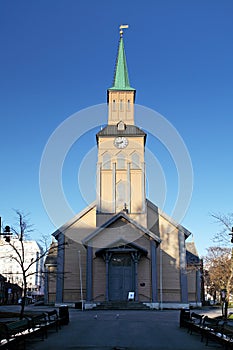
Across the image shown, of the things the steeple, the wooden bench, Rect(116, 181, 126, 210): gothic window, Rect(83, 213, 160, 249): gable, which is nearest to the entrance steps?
Rect(83, 213, 160, 249): gable

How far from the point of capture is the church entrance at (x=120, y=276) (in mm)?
37062

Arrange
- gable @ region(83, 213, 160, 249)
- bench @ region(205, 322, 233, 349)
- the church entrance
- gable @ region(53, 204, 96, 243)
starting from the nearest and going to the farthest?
bench @ region(205, 322, 233, 349)
the church entrance
gable @ region(83, 213, 160, 249)
gable @ region(53, 204, 96, 243)

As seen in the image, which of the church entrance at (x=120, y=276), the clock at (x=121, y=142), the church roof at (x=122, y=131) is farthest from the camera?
the church roof at (x=122, y=131)

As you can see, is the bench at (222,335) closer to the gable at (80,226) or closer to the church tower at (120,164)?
the church tower at (120,164)

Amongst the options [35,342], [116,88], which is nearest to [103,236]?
[116,88]

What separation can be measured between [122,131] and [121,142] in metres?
1.32

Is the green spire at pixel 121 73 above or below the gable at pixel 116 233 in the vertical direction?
above

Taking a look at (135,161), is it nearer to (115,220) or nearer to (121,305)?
(115,220)

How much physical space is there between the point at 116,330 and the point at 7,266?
126859 mm

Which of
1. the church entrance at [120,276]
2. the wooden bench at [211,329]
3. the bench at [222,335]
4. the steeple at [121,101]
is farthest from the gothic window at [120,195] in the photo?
the bench at [222,335]

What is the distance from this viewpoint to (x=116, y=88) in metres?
47.8

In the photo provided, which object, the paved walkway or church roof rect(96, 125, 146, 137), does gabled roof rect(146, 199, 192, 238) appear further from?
the paved walkway

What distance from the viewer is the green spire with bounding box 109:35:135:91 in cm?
4856

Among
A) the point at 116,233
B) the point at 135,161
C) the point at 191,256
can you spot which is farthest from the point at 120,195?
the point at 191,256
